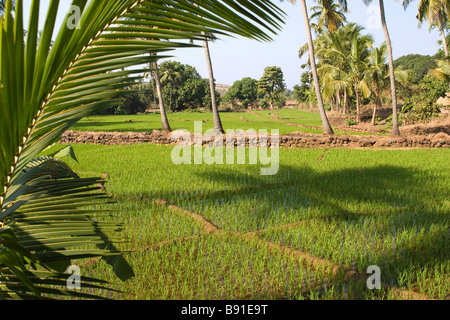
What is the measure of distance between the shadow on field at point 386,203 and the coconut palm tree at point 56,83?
2.10 metres

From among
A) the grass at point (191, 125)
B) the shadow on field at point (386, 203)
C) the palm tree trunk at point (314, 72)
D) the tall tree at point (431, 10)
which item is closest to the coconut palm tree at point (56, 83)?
the shadow on field at point (386, 203)

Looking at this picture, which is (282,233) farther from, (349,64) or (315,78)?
(349,64)

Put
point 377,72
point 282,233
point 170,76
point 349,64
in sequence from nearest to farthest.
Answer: point 282,233 → point 377,72 → point 349,64 → point 170,76

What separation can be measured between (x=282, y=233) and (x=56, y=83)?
2.78 meters

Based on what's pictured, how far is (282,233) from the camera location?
322 centimetres

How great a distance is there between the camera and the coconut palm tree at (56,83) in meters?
0.68

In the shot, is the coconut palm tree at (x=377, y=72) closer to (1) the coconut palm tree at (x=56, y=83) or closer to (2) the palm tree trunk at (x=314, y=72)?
(2) the palm tree trunk at (x=314, y=72)

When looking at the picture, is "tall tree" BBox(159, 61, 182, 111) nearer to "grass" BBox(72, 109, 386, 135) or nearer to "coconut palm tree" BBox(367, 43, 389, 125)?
"grass" BBox(72, 109, 386, 135)

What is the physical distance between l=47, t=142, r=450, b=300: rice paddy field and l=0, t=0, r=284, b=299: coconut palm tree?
13.8 inches

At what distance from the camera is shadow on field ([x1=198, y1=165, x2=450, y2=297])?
8.40 feet

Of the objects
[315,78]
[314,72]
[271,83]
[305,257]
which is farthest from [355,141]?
[271,83]

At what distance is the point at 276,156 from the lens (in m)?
7.62
